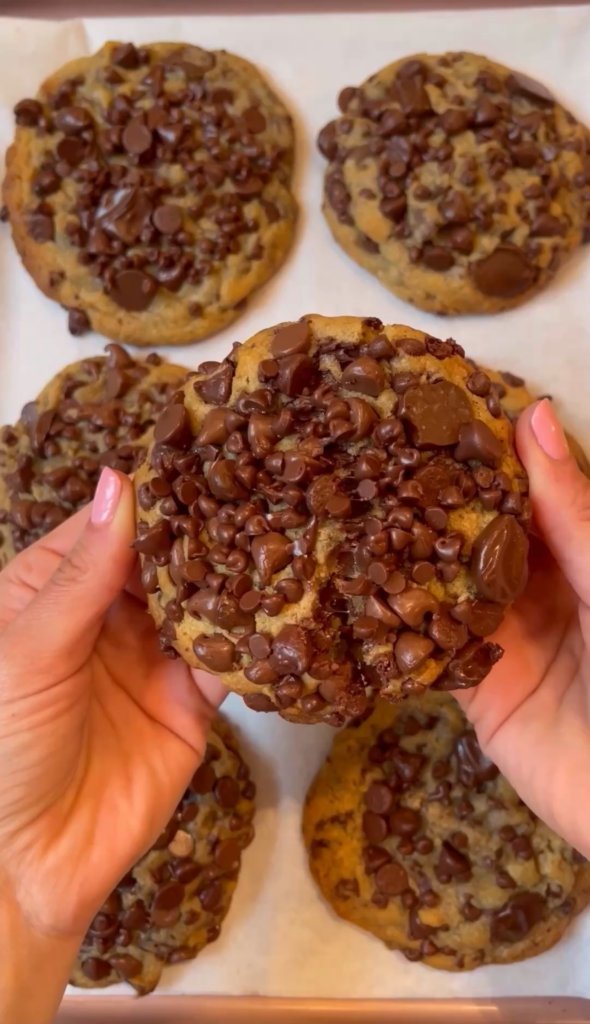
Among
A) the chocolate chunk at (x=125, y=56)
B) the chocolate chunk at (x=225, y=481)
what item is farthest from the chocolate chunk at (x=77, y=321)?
the chocolate chunk at (x=225, y=481)

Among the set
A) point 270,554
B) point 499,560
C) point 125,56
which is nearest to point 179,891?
point 270,554

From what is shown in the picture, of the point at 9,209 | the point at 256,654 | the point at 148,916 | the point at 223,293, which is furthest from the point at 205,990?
the point at 9,209

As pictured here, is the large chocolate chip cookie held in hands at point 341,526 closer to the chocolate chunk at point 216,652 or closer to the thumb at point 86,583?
the chocolate chunk at point 216,652

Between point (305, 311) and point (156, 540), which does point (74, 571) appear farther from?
point (305, 311)

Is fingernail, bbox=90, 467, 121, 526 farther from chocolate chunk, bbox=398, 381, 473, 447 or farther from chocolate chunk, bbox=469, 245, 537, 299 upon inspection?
chocolate chunk, bbox=469, 245, 537, 299

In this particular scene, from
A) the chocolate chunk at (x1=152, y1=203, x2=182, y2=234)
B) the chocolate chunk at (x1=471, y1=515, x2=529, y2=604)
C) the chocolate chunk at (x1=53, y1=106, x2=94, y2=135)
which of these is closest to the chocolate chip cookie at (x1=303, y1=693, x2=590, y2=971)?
the chocolate chunk at (x1=471, y1=515, x2=529, y2=604)

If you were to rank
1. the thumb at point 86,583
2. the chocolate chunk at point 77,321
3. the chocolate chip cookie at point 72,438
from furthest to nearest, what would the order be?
the chocolate chunk at point 77,321, the chocolate chip cookie at point 72,438, the thumb at point 86,583

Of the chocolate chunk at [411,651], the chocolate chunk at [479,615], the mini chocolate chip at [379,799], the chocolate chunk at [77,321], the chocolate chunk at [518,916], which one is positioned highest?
the chocolate chunk at [479,615]
